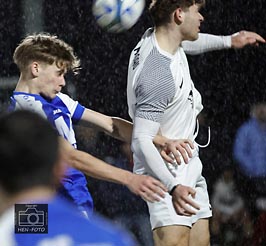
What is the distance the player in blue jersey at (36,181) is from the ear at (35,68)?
2849mm

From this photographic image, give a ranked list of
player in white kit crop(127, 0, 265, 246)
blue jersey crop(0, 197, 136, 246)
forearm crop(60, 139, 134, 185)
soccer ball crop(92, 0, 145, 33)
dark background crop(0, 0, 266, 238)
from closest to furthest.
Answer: blue jersey crop(0, 197, 136, 246)
forearm crop(60, 139, 134, 185)
player in white kit crop(127, 0, 265, 246)
soccer ball crop(92, 0, 145, 33)
dark background crop(0, 0, 266, 238)

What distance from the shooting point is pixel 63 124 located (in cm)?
575

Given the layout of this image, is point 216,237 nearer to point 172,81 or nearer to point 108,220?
point 108,220

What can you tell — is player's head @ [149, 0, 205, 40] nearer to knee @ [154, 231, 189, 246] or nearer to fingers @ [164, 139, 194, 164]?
fingers @ [164, 139, 194, 164]

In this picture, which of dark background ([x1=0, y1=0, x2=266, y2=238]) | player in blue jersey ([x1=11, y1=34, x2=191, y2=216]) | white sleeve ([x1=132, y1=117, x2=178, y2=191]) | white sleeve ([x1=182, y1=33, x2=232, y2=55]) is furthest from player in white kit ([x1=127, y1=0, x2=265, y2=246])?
dark background ([x1=0, y1=0, x2=266, y2=238])

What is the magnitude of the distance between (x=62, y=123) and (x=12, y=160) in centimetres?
298

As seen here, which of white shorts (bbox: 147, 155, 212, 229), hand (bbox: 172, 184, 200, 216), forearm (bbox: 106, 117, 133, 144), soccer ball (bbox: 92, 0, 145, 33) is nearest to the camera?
hand (bbox: 172, 184, 200, 216)

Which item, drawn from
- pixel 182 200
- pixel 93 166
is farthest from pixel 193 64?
pixel 93 166

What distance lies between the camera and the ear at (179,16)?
6.00 meters

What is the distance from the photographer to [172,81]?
18.9 ft

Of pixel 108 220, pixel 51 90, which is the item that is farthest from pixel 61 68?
pixel 108 220

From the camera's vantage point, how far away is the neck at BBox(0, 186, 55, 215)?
275cm

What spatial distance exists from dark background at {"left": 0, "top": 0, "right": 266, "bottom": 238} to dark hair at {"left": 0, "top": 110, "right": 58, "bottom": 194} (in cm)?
609

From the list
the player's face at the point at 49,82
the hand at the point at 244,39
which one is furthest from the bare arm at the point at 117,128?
the hand at the point at 244,39
